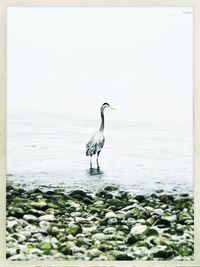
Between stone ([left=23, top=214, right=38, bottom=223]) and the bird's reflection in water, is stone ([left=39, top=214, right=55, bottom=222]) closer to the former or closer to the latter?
stone ([left=23, top=214, right=38, bottom=223])

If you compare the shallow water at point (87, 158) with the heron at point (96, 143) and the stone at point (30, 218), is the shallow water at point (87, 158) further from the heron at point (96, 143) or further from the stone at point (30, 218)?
the stone at point (30, 218)

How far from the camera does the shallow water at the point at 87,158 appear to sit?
1.92 metres

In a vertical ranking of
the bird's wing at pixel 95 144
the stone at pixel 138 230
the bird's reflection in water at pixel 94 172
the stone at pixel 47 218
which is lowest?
the stone at pixel 138 230

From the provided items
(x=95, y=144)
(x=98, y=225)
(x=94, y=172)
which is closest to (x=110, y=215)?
(x=98, y=225)

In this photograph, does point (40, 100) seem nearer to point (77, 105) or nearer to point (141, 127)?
point (77, 105)

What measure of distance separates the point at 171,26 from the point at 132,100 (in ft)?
1.06

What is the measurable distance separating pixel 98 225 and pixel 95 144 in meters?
0.31

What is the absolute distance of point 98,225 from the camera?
1907mm

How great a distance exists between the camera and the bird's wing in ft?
6.29

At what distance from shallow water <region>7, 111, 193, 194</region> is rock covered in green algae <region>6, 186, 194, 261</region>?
42 millimetres

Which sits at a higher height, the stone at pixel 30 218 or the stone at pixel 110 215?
the stone at pixel 110 215

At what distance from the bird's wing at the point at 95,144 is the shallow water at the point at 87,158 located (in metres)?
Result: 0.02

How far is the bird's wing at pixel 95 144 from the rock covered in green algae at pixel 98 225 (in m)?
0.15

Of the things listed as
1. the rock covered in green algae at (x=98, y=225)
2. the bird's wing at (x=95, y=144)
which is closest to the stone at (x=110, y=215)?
the rock covered in green algae at (x=98, y=225)
